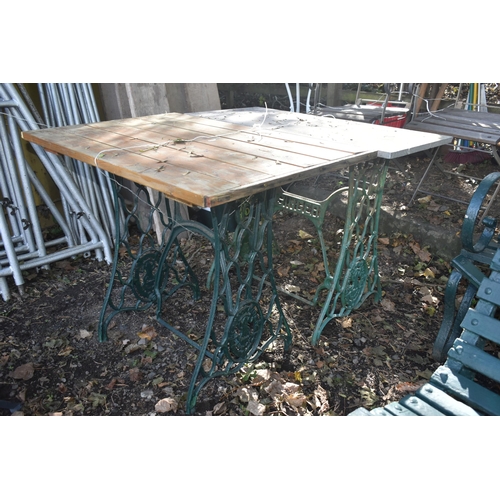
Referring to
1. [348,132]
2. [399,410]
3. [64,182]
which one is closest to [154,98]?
[64,182]

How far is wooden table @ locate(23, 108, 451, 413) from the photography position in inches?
72.7

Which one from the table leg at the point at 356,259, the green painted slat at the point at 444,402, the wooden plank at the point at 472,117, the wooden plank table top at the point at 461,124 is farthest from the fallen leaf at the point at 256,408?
the wooden plank at the point at 472,117

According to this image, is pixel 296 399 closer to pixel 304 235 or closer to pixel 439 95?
pixel 304 235

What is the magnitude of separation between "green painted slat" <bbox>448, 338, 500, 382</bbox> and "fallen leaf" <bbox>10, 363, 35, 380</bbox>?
2.36m

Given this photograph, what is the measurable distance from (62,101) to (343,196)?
2741 millimetres

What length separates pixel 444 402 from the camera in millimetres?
1800

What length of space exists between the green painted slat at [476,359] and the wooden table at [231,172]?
0.82 meters

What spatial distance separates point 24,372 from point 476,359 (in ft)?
8.18

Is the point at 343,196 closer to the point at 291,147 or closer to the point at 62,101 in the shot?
the point at 291,147

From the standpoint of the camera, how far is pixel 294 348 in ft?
9.10

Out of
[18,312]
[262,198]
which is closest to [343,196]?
[262,198]

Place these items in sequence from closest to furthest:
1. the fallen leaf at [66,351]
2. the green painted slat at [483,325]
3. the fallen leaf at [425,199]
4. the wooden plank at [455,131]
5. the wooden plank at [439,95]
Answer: the green painted slat at [483,325] < the fallen leaf at [66,351] < the wooden plank at [455,131] < the fallen leaf at [425,199] < the wooden plank at [439,95]

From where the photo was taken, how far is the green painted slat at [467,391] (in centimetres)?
180

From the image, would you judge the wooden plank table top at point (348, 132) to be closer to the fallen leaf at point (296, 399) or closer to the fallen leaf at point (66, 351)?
the fallen leaf at point (296, 399)
